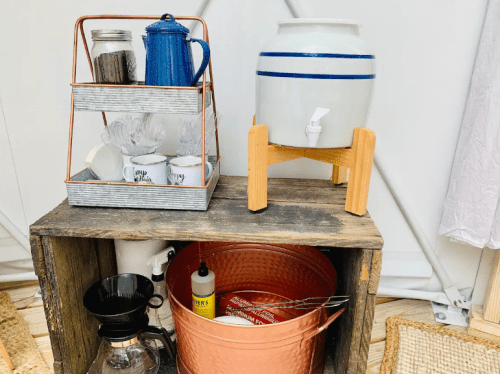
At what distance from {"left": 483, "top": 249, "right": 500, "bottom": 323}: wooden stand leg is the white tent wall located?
77 mm

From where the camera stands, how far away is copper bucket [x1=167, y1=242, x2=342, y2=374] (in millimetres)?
723

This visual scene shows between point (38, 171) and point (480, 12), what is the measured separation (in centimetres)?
134

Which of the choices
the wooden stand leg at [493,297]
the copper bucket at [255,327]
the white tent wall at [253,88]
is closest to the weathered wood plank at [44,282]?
the copper bucket at [255,327]

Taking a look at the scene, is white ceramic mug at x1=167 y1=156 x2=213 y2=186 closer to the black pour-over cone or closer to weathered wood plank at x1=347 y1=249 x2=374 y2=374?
the black pour-over cone

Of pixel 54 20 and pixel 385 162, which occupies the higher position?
pixel 54 20

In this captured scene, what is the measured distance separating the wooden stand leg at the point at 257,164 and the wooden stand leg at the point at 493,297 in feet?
2.63

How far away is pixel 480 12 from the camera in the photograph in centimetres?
98

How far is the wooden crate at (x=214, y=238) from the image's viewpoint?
26.9 inches

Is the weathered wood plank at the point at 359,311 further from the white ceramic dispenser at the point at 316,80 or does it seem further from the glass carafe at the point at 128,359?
the glass carafe at the point at 128,359

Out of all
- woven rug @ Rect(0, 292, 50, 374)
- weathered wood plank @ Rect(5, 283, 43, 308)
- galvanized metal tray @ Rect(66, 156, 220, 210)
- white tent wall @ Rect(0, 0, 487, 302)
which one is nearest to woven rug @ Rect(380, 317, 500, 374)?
white tent wall @ Rect(0, 0, 487, 302)

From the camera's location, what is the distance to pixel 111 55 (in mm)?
741

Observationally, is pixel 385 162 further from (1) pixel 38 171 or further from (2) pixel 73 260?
(1) pixel 38 171

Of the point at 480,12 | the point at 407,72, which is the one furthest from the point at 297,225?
the point at 480,12

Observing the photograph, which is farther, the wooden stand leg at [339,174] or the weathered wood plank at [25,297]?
the weathered wood plank at [25,297]
